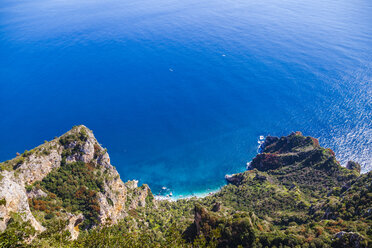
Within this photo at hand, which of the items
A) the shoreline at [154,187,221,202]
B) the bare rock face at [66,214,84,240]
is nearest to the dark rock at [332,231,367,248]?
the bare rock face at [66,214,84,240]

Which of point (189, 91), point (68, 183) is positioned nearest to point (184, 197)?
point (68, 183)

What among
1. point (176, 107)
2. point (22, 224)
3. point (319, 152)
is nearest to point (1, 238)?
point (22, 224)

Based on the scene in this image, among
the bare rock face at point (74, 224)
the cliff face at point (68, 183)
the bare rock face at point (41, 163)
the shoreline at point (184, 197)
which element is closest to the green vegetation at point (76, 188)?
Result: the cliff face at point (68, 183)

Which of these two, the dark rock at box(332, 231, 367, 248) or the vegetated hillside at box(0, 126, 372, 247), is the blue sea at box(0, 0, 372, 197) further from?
the dark rock at box(332, 231, 367, 248)

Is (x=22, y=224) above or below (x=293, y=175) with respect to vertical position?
below

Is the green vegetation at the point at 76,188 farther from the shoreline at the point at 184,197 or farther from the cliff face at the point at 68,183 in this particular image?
the shoreline at the point at 184,197

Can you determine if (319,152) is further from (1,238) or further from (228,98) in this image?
(1,238)
